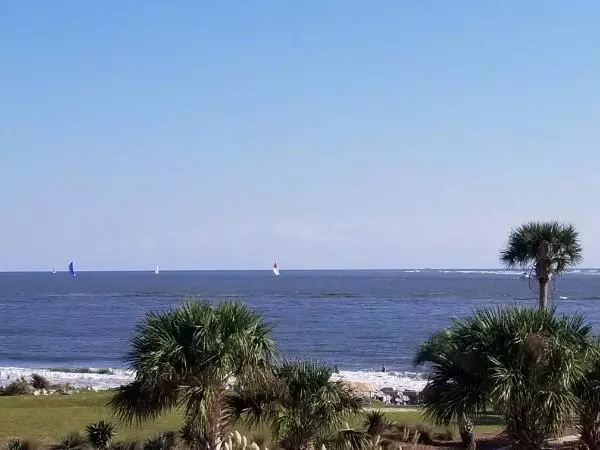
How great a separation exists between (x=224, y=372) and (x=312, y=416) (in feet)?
7.58

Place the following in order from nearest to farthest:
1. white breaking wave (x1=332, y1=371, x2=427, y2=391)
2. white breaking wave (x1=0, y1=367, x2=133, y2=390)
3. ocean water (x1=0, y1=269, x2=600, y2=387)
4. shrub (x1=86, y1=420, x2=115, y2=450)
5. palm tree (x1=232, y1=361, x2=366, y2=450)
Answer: palm tree (x1=232, y1=361, x2=366, y2=450), shrub (x1=86, y1=420, x2=115, y2=450), white breaking wave (x1=0, y1=367, x2=133, y2=390), white breaking wave (x1=332, y1=371, x2=427, y2=391), ocean water (x1=0, y1=269, x2=600, y2=387)

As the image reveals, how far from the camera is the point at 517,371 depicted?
16.0 metres

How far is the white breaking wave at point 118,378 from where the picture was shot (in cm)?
4581

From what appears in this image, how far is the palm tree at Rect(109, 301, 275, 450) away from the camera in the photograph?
53.9ft

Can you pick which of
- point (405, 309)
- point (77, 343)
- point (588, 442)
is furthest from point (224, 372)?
point (405, 309)

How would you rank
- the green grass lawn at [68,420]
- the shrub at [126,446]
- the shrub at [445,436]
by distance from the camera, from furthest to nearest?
the shrub at [445,436] < the green grass lawn at [68,420] < the shrub at [126,446]

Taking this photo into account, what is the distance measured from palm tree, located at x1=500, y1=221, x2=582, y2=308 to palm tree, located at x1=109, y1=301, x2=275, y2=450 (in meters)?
16.8

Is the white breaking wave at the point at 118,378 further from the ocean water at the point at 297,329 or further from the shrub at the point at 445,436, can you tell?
the shrub at the point at 445,436

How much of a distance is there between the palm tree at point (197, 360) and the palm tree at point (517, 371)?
335cm

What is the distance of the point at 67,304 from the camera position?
142750mm

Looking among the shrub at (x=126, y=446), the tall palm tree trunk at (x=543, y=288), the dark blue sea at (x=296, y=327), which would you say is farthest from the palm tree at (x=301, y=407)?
the dark blue sea at (x=296, y=327)

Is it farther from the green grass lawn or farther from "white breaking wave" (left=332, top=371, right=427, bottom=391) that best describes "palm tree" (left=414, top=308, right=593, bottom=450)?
"white breaking wave" (left=332, top=371, right=427, bottom=391)

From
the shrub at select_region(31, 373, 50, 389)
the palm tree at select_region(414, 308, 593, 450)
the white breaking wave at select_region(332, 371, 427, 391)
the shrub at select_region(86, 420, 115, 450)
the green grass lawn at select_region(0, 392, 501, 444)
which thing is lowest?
the white breaking wave at select_region(332, 371, 427, 391)

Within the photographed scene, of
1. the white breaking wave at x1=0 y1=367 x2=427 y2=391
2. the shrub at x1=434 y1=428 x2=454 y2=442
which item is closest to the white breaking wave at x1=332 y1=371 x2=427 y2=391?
the white breaking wave at x1=0 y1=367 x2=427 y2=391
